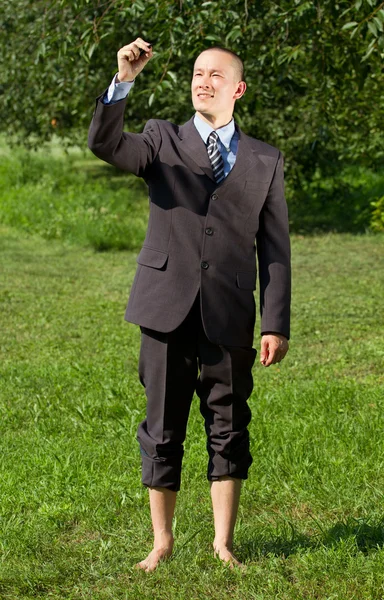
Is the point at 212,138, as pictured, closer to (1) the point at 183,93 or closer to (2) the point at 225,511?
(2) the point at 225,511

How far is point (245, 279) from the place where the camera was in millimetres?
3508

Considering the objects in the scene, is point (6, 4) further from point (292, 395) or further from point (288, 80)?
point (292, 395)

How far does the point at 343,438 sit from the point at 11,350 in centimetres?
378

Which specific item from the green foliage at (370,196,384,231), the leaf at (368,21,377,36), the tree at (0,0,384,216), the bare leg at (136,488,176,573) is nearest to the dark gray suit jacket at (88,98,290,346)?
the bare leg at (136,488,176,573)

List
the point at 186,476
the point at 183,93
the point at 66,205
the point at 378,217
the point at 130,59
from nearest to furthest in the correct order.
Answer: the point at 130,59
the point at 186,476
the point at 183,93
the point at 378,217
the point at 66,205

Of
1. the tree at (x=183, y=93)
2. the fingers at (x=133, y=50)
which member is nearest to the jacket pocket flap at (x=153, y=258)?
the fingers at (x=133, y=50)

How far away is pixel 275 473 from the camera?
4.80m

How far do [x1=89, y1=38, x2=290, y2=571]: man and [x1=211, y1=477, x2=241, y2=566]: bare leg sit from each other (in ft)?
0.05

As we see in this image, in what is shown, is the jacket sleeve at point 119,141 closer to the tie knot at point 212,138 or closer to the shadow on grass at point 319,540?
Result: the tie knot at point 212,138

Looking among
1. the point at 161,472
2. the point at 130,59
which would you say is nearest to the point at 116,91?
the point at 130,59

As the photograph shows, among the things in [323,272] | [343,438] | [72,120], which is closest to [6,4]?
[72,120]

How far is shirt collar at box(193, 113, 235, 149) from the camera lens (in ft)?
11.4

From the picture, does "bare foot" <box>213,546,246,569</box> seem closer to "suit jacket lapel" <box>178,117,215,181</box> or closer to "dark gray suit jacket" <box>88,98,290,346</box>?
"dark gray suit jacket" <box>88,98,290,346</box>

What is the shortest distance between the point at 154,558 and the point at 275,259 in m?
1.28
